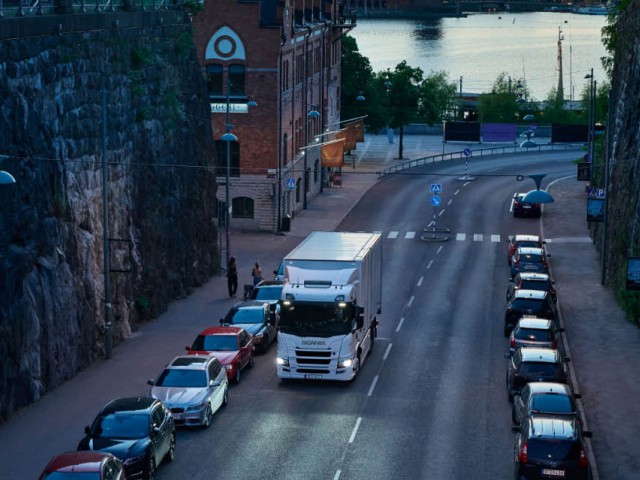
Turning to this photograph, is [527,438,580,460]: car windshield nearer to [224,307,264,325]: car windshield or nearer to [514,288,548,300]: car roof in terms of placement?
[224,307,264,325]: car windshield

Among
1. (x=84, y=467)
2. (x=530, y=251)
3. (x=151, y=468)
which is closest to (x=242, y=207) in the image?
(x=530, y=251)

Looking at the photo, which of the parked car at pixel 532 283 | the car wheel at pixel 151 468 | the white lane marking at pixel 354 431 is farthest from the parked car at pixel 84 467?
the parked car at pixel 532 283

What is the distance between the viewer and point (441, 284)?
54.0 m

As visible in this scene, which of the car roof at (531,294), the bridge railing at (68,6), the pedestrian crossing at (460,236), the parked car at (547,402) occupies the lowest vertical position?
the pedestrian crossing at (460,236)

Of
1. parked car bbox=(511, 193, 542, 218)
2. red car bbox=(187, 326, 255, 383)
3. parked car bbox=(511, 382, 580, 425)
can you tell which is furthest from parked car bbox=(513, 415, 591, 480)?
parked car bbox=(511, 193, 542, 218)

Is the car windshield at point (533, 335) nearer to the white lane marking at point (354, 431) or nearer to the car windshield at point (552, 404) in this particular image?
the white lane marking at point (354, 431)

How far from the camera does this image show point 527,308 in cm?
4325

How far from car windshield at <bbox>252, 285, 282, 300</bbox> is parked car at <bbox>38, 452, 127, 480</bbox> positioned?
21118mm

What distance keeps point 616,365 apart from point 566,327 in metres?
6.03

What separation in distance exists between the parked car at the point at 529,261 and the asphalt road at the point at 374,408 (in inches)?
40.4

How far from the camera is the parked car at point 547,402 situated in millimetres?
28188

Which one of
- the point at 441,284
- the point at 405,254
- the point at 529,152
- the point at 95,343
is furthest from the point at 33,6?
the point at 529,152

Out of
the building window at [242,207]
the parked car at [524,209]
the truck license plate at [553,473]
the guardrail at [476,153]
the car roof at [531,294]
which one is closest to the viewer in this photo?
the truck license plate at [553,473]

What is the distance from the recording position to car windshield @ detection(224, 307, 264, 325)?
1630 inches
